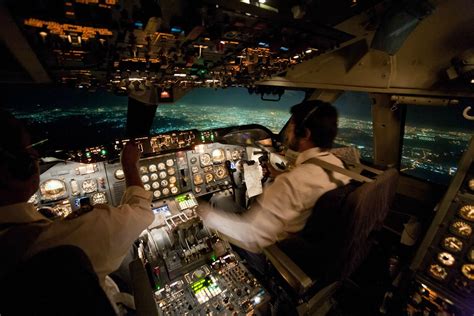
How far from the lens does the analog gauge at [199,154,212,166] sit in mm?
2956

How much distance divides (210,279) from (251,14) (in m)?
1.92

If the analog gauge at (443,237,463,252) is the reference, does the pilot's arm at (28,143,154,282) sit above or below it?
above

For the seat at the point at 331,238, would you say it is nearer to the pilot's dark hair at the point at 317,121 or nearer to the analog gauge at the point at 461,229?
the pilot's dark hair at the point at 317,121

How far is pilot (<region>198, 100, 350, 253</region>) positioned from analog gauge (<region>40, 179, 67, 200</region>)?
1.77m

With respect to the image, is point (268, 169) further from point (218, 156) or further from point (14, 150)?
point (14, 150)

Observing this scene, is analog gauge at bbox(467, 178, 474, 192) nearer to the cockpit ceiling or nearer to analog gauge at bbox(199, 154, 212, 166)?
the cockpit ceiling

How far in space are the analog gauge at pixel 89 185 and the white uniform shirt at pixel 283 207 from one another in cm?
183

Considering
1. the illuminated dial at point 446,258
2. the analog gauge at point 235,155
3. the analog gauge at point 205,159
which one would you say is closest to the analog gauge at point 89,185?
the analog gauge at point 205,159

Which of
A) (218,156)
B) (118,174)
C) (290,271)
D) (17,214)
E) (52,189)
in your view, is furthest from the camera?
(218,156)

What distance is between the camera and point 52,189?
7.38 feet

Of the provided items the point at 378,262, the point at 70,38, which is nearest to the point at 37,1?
the point at 70,38

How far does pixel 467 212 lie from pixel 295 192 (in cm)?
154

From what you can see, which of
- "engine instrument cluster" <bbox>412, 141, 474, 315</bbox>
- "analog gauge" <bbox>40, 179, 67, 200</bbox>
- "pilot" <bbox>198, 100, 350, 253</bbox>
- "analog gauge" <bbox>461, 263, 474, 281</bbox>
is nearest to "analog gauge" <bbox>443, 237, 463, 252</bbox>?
"engine instrument cluster" <bbox>412, 141, 474, 315</bbox>

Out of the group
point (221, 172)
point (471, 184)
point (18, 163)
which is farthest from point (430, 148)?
point (18, 163)
